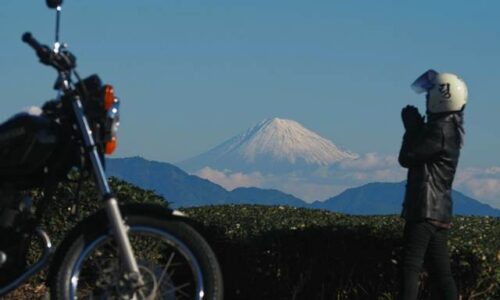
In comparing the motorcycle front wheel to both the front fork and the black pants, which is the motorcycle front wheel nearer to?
the front fork

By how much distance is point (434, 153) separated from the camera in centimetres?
795

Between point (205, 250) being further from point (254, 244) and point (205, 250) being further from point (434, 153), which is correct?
point (254, 244)

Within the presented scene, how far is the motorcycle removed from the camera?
533 cm

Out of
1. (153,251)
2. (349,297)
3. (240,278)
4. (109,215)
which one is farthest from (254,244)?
(109,215)

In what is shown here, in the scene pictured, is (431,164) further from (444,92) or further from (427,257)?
(427,257)

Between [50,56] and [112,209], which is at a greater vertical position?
[50,56]

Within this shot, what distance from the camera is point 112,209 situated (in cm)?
530

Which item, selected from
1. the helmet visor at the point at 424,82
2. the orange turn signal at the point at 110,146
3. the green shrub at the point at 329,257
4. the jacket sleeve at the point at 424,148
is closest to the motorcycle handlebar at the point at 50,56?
the orange turn signal at the point at 110,146

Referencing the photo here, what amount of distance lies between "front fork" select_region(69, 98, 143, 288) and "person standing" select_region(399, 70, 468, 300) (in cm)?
318

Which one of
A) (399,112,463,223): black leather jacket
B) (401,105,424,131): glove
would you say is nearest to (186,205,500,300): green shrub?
(399,112,463,223): black leather jacket

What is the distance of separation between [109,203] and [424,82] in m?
3.49

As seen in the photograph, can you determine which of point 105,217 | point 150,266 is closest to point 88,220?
point 105,217

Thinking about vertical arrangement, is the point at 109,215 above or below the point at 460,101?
below

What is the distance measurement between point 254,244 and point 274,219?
3.14 feet
